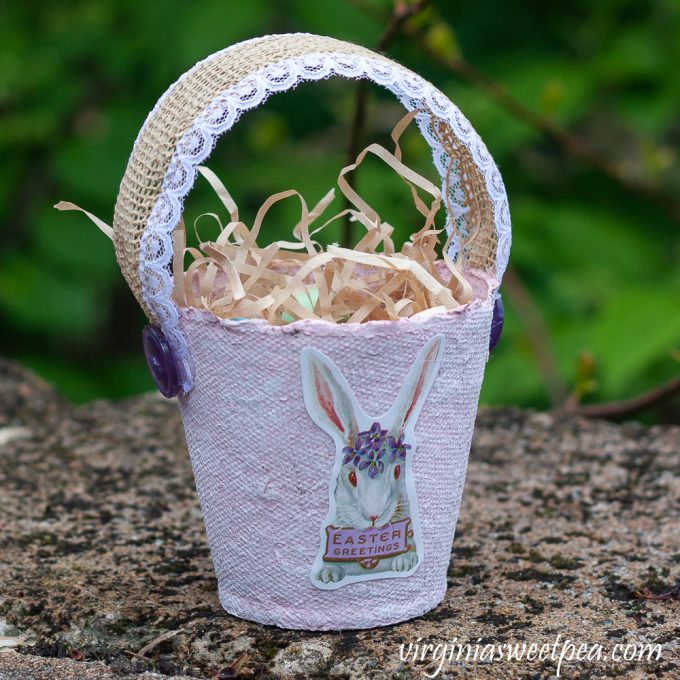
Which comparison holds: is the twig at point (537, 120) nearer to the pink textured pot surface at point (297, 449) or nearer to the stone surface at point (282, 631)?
the stone surface at point (282, 631)

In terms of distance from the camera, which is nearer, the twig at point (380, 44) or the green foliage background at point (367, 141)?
the twig at point (380, 44)

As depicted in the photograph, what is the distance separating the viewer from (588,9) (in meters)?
2.54

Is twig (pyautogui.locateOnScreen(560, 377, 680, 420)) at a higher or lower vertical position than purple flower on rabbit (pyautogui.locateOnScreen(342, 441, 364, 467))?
lower

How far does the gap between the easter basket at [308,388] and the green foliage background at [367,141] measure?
0.82m

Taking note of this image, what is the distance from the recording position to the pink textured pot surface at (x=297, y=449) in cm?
101

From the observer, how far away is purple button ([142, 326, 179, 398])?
1.05 m

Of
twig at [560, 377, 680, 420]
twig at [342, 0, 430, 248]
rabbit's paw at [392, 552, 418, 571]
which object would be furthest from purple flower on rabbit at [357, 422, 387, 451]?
twig at [560, 377, 680, 420]

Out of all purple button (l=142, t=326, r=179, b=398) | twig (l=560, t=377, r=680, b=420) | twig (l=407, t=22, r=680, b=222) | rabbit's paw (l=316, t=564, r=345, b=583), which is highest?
twig (l=407, t=22, r=680, b=222)

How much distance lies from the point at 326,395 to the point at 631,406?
Answer: 35.8 inches

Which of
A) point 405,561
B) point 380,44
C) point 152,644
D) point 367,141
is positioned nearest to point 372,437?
point 405,561

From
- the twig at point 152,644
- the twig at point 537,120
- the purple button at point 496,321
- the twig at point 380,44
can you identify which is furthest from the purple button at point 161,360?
the twig at point 537,120

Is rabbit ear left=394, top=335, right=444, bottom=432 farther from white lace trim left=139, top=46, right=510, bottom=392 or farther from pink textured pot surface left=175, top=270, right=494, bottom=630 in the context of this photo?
white lace trim left=139, top=46, right=510, bottom=392

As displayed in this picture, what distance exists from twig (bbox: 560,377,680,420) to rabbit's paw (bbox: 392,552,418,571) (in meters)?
0.67

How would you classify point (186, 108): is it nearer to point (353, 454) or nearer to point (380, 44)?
point (353, 454)
